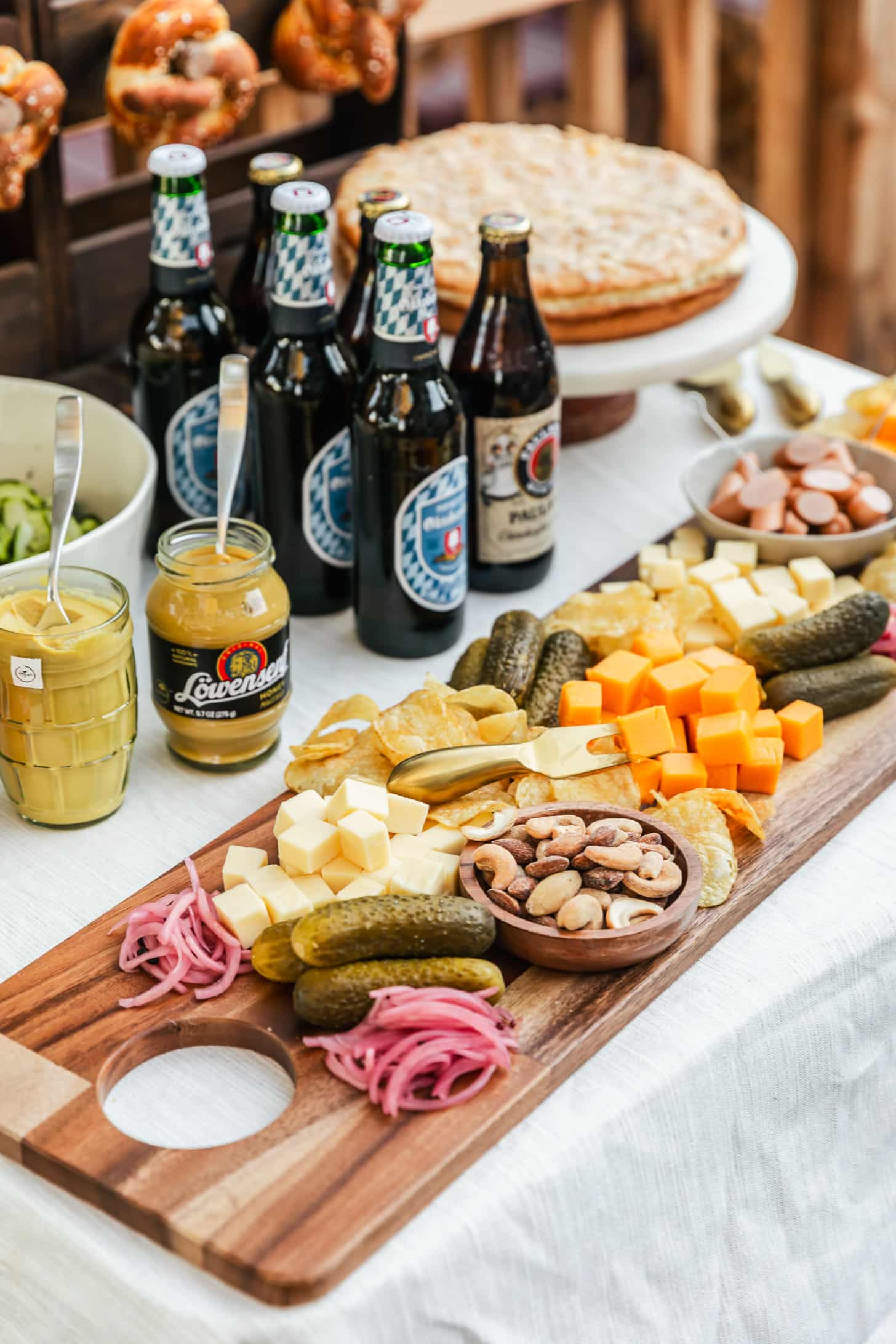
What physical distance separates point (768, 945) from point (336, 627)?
64 centimetres

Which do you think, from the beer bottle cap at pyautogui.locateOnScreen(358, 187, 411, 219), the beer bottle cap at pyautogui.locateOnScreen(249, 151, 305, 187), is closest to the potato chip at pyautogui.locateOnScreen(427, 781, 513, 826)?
the beer bottle cap at pyautogui.locateOnScreen(358, 187, 411, 219)

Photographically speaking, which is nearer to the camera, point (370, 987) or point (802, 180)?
point (370, 987)

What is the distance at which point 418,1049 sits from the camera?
1034 mm

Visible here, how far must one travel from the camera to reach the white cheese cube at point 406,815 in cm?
124

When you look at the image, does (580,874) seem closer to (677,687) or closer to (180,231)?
(677,687)

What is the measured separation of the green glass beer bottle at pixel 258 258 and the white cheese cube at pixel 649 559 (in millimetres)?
518

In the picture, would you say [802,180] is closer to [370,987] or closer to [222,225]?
[222,225]

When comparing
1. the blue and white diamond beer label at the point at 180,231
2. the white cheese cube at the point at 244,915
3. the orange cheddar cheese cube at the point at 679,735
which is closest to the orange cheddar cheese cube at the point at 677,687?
the orange cheddar cheese cube at the point at 679,735

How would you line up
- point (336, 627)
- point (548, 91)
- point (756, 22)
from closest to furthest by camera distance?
1. point (336, 627)
2. point (756, 22)
3. point (548, 91)

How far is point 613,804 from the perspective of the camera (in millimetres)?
1255

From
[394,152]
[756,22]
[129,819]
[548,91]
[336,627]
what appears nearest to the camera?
[129,819]

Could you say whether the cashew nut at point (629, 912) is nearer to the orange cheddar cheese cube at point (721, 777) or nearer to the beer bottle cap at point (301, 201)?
the orange cheddar cheese cube at point (721, 777)

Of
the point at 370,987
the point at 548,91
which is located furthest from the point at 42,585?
the point at 548,91

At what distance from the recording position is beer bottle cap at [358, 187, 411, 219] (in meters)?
1.54
